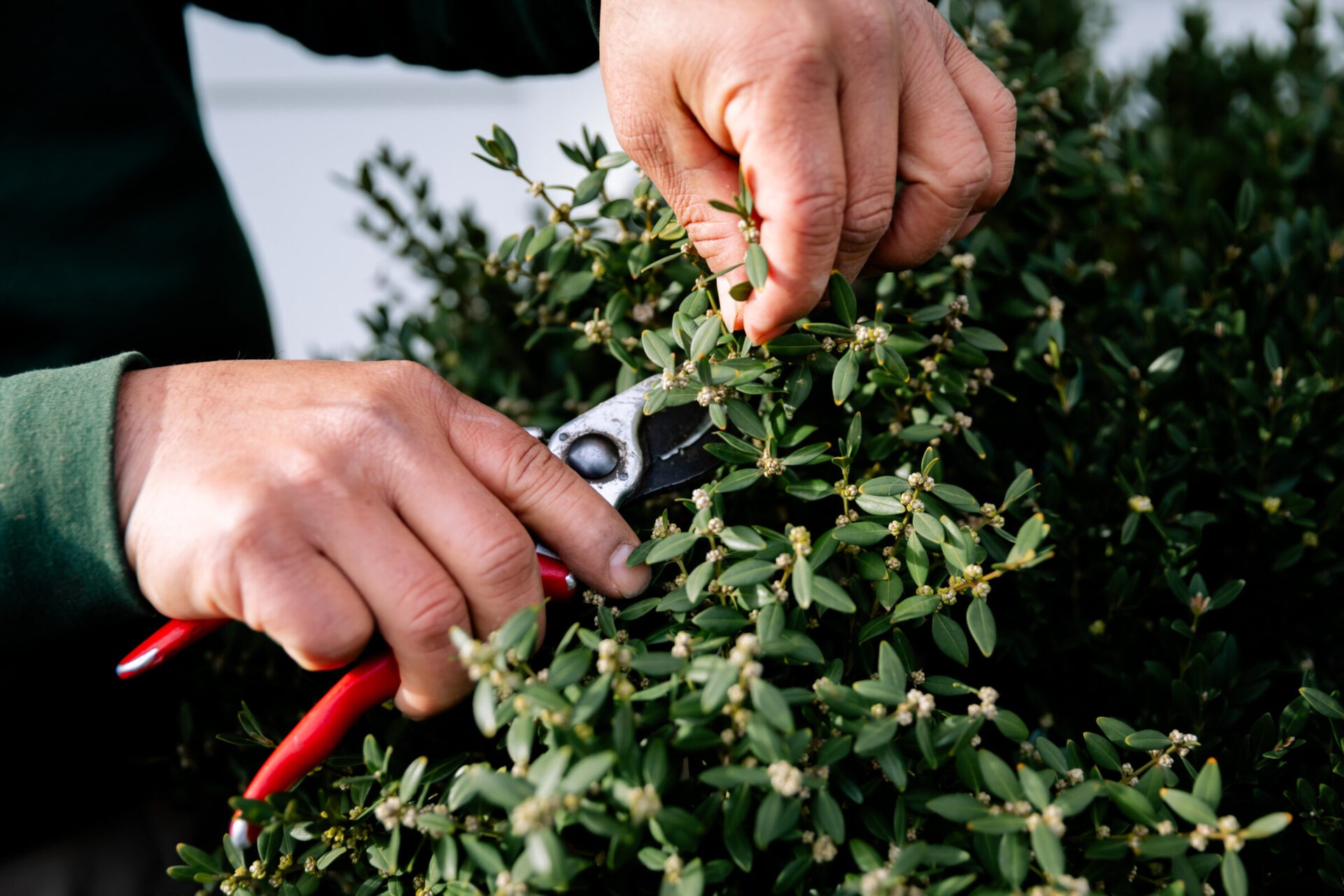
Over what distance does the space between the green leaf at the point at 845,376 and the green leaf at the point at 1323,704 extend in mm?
777

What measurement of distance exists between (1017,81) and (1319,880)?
5.20ft

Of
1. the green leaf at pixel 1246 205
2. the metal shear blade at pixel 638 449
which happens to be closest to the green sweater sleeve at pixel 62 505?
the metal shear blade at pixel 638 449

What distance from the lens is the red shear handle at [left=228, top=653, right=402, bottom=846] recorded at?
46.6 inches

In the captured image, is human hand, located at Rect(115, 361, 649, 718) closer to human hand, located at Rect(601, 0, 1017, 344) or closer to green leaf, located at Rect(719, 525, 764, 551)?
green leaf, located at Rect(719, 525, 764, 551)

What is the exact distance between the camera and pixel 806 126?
115 centimetres

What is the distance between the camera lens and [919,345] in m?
1.35

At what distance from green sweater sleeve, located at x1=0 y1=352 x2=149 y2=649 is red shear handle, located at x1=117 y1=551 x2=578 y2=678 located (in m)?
0.05

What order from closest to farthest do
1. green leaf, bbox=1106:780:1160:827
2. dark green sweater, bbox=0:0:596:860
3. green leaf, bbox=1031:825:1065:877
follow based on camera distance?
green leaf, bbox=1031:825:1065:877, green leaf, bbox=1106:780:1160:827, dark green sweater, bbox=0:0:596:860

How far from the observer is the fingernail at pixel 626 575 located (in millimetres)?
1267

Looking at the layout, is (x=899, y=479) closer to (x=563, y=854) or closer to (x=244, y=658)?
(x=563, y=854)

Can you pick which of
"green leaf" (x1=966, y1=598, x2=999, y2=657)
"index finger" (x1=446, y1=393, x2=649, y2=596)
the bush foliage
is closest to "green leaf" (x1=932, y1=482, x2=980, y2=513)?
the bush foliage

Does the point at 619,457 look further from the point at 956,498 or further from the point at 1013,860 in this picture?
the point at 1013,860

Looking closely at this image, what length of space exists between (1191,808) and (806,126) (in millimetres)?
964

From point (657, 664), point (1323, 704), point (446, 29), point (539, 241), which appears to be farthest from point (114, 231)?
point (1323, 704)
